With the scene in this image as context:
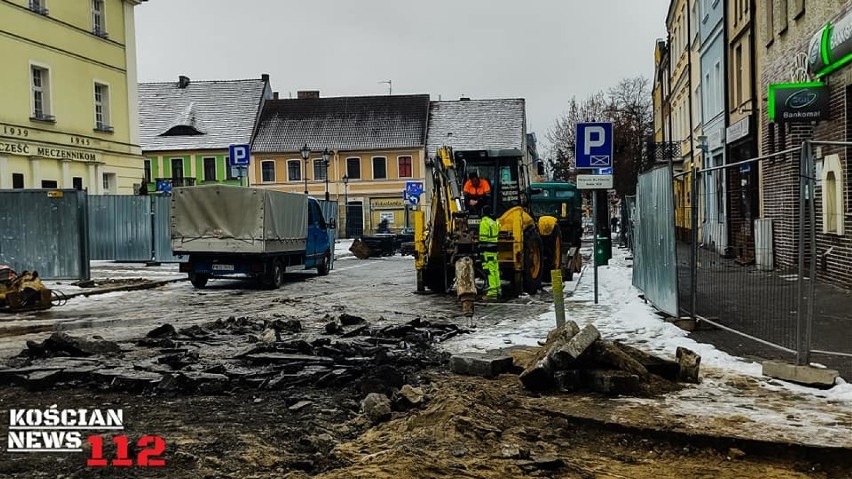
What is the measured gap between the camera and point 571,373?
7.09 metres

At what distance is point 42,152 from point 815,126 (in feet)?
81.5

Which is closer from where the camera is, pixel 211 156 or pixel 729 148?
pixel 729 148

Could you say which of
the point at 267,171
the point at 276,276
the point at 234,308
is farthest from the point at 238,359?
the point at 267,171

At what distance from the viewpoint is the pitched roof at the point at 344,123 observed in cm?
6444

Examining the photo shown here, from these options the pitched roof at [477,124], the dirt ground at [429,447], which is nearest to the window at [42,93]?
the dirt ground at [429,447]

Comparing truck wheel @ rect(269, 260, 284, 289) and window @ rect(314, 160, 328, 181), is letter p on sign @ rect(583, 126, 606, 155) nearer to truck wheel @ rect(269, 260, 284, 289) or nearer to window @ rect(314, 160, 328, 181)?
truck wheel @ rect(269, 260, 284, 289)

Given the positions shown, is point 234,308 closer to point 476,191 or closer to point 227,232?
point 227,232

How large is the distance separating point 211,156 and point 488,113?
2234cm

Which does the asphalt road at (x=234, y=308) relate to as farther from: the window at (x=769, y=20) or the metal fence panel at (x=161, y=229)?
the window at (x=769, y=20)

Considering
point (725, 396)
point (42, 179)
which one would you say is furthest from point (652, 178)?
point (42, 179)

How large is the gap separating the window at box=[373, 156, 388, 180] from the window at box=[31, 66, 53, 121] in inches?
1409

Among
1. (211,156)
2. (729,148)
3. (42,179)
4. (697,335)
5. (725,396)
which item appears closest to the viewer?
(725,396)

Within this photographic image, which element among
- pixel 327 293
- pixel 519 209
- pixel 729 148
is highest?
pixel 729 148

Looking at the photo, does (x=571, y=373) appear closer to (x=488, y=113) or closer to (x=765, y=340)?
(x=765, y=340)
